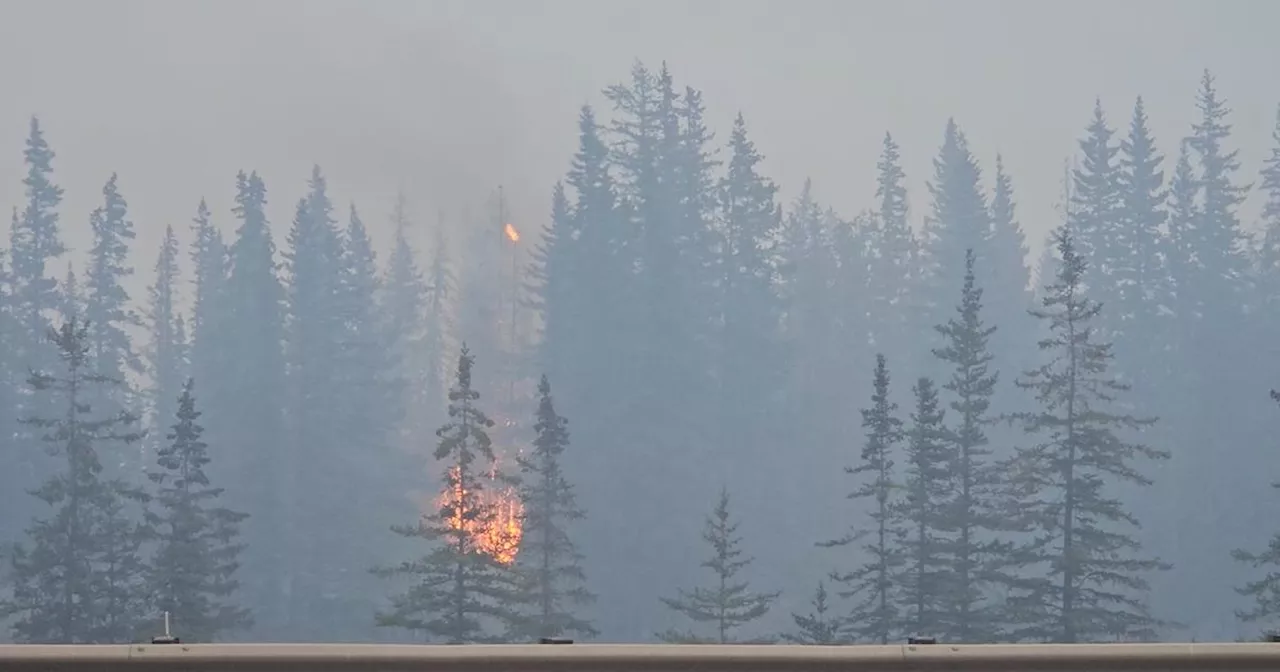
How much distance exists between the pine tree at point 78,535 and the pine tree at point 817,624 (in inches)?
243

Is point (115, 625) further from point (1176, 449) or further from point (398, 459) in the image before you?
point (1176, 449)

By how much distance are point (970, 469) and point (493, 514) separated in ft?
14.7

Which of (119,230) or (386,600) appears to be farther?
(386,600)

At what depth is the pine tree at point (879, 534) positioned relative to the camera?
11.3m

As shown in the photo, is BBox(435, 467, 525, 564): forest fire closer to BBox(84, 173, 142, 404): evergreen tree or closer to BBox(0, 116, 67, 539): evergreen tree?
BBox(84, 173, 142, 404): evergreen tree

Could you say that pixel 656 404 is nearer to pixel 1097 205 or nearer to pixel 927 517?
pixel 927 517

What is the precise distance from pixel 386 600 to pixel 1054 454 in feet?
21.6

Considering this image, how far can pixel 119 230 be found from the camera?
1044 cm

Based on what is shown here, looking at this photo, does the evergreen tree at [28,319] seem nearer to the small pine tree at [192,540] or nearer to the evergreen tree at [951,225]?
the small pine tree at [192,540]

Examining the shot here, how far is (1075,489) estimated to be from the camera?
11961mm

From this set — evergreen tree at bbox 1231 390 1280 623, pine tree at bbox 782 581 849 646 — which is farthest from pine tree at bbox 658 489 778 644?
evergreen tree at bbox 1231 390 1280 623

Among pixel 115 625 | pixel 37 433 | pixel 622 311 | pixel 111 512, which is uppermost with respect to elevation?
pixel 622 311

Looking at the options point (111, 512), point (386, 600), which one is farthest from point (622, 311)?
point (111, 512)

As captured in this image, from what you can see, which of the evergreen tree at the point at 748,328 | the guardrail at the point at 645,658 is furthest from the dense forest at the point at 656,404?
the guardrail at the point at 645,658
